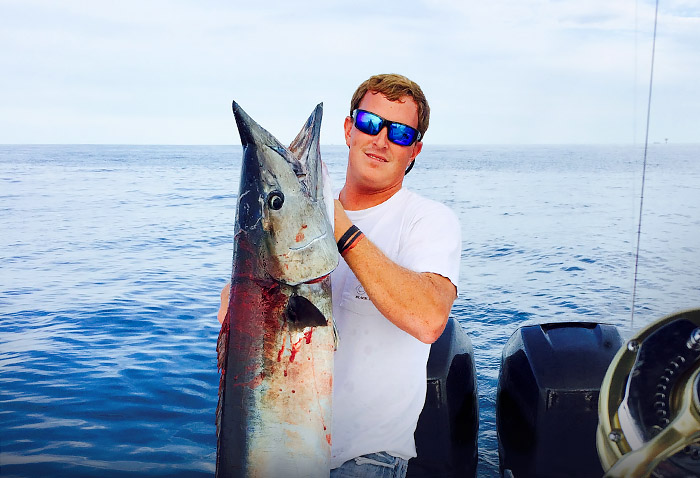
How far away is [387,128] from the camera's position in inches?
107

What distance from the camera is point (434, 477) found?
125 inches

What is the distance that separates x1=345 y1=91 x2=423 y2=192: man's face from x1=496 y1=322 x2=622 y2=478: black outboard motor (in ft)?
4.42

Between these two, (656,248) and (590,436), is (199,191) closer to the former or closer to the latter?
(656,248)

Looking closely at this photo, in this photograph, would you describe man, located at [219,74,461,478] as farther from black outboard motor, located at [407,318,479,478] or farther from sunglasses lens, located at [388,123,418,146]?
black outboard motor, located at [407,318,479,478]

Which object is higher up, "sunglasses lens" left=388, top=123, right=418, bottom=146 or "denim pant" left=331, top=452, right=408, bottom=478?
"sunglasses lens" left=388, top=123, right=418, bottom=146

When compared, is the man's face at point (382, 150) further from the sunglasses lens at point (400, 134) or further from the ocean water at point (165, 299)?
the ocean water at point (165, 299)

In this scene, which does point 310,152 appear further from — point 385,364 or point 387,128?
point 385,364

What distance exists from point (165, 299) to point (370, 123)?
9.44m

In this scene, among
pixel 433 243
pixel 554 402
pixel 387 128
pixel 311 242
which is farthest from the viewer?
pixel 554 402

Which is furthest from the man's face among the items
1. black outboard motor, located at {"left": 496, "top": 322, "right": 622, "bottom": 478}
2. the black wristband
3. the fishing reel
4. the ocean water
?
the ocean water

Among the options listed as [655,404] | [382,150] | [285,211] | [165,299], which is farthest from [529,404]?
[165,299]

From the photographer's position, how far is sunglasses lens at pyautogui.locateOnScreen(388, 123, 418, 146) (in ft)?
8.95

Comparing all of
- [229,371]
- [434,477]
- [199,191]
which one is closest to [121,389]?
[434,477]

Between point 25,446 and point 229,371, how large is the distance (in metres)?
4.82
